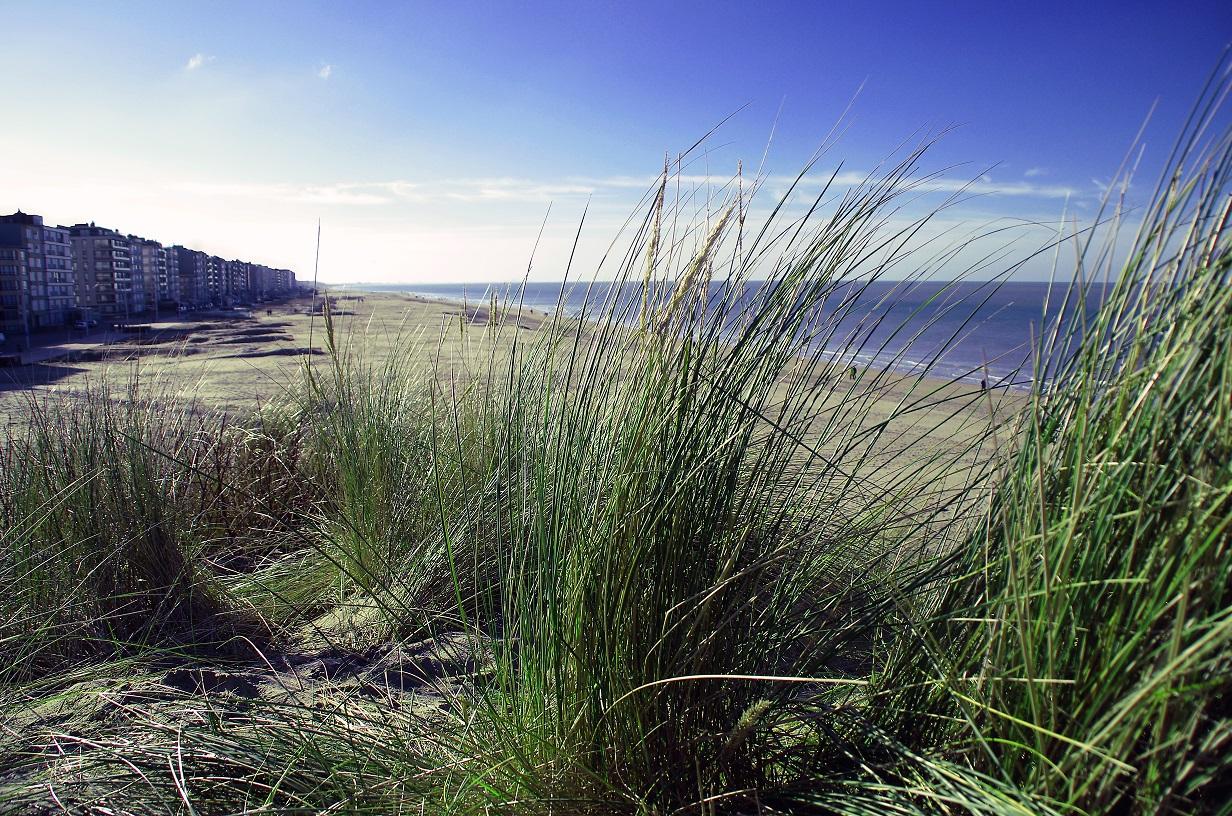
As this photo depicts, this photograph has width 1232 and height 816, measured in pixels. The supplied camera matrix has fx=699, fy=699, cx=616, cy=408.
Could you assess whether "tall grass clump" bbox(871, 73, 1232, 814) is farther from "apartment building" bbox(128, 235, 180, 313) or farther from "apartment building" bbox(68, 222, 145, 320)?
"apartment building" bbox(128, 235, 180, 313)

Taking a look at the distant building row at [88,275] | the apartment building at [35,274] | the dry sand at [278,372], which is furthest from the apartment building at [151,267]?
the dry sand at [278,372]

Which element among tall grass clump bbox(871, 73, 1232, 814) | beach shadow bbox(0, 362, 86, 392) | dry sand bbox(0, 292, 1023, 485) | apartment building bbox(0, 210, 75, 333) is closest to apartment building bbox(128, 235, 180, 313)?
apartment building bbox(0, 210, 75, 333)

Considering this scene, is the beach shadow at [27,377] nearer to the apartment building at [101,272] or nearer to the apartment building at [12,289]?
the apartment building at [12,289]

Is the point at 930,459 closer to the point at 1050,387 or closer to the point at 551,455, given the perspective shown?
the point at 1050,387

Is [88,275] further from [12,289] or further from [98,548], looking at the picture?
[98,548]

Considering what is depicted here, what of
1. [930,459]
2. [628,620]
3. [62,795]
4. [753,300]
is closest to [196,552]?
[62,795]

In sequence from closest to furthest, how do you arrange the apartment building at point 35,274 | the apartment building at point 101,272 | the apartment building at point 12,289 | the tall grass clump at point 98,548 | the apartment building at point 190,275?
the tall grass clump at point 98,548 → the apartment building at point 12,289 → the apartment building at point 35,274 → the apartment building at point 101,272 → the apartment building at point 190,275

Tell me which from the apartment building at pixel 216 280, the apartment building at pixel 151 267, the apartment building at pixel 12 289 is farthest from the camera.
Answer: the apartment building at pixel 216 280

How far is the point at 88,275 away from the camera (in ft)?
123

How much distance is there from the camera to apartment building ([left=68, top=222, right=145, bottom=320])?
3656 centimetres

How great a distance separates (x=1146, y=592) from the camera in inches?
30.0

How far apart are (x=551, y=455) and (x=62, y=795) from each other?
101cm

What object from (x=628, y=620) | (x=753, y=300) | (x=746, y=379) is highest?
(x=753, y=300)

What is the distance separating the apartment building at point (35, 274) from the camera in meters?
26.7
